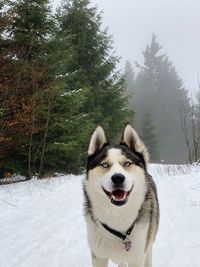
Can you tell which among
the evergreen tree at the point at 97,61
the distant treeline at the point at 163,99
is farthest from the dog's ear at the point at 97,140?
the distant treeline at the point at 163,99

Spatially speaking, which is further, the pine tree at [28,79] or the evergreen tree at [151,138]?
the evergreen tree at [151,138]

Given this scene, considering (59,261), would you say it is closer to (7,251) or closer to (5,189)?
(7,251)

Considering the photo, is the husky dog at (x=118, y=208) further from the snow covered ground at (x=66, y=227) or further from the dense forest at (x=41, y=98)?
the dense forest at (x=41, y=98)

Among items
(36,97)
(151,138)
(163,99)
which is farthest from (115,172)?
(163,99)

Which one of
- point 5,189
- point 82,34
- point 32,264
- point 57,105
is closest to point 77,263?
point 32,264

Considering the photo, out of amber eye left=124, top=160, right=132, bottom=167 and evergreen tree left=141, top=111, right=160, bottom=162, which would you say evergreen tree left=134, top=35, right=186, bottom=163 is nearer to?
evergreen tree left=141, top=111, right=160, bottom=162

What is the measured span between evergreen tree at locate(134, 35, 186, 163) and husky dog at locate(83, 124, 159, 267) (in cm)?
5132

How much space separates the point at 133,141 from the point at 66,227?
3.34 m

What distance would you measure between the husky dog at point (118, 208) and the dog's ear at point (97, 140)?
176 mm

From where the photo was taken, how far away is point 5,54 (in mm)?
15078

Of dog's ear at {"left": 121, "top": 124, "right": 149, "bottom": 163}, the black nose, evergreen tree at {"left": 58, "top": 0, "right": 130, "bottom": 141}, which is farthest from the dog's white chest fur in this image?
evergreen tree at {"left": 58, "top": 0, "right": 130, "bottom": 141}

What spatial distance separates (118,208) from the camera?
13.4ft

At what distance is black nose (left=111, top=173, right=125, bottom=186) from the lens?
3.79 meters

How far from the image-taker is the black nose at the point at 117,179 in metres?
3.79
